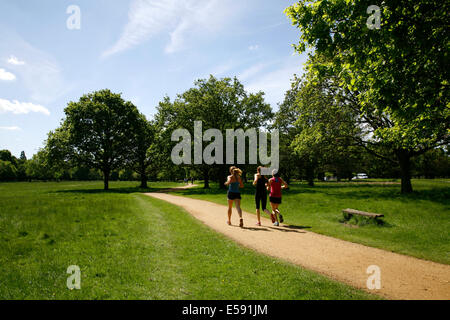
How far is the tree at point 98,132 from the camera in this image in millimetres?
36031

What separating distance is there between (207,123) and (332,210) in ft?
74.3

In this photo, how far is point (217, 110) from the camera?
33.7 metres

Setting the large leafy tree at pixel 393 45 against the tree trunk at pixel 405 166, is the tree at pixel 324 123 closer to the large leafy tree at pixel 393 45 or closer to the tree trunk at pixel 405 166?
the tree trunk at pixel 405 166

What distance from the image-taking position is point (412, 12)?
23.7ft

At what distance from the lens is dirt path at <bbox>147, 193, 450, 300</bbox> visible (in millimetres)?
4664

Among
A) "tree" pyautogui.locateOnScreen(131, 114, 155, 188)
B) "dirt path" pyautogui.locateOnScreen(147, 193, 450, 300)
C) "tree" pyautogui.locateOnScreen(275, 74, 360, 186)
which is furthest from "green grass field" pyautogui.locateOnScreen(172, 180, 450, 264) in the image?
"tree" pyautogui.locateOnScreen(131, 114, 155, 188)

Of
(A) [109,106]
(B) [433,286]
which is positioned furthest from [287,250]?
(A) [109,106]

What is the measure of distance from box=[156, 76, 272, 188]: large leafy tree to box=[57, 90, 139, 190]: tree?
25.0ft

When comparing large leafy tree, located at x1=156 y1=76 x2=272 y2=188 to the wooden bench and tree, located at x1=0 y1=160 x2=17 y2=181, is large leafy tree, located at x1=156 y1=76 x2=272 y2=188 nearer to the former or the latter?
the wooden bench

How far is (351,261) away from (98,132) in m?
39.2

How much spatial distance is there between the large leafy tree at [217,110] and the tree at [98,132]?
761 cm

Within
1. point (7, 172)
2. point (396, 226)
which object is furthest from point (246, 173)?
point (7, 172)

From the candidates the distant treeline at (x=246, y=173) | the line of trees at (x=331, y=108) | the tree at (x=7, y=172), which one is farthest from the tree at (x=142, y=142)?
the tree at (x=7, y=172)
